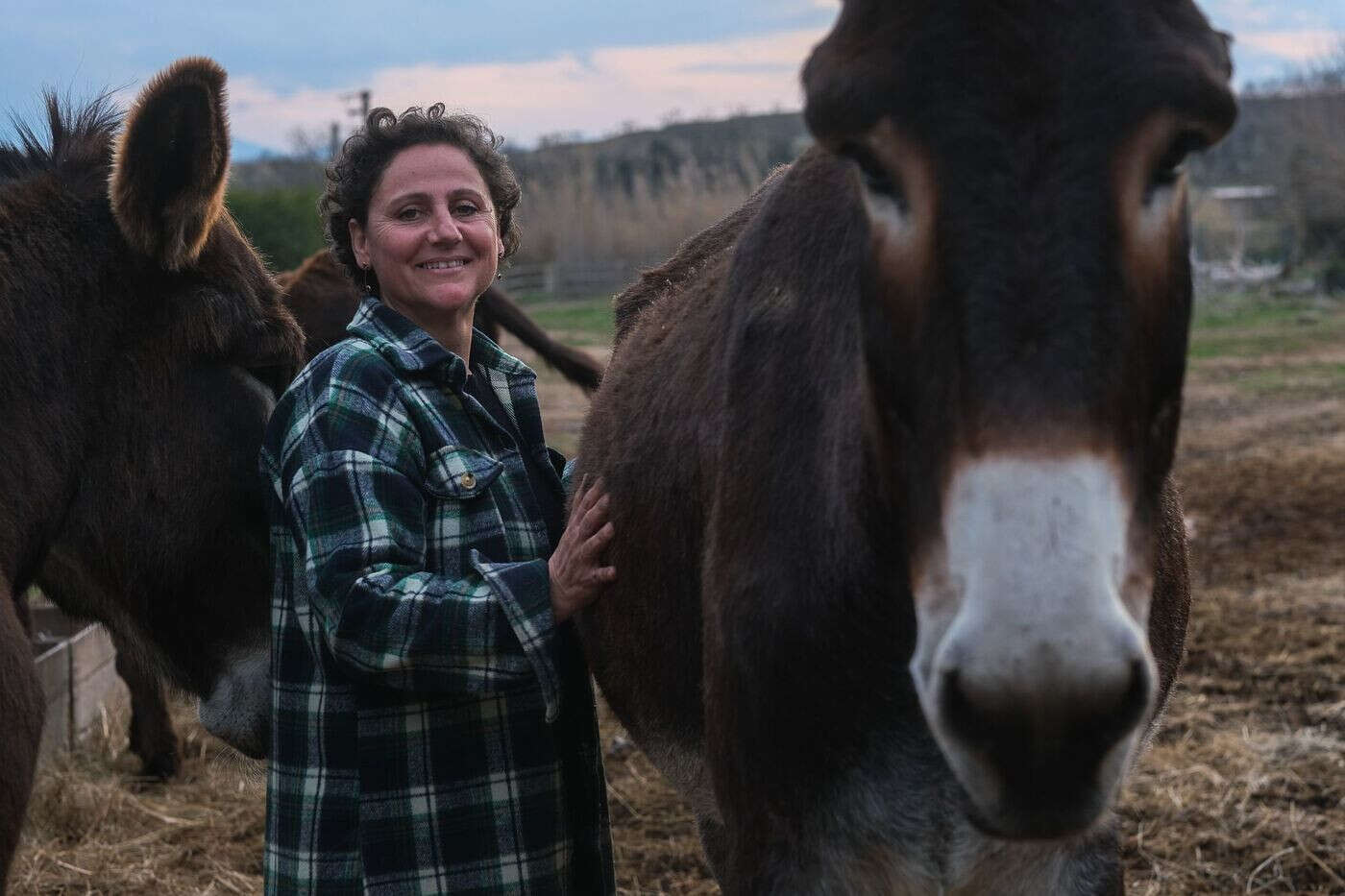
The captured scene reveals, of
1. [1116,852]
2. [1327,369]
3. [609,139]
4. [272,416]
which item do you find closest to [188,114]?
[272,416]

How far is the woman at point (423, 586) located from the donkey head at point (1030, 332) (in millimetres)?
1059

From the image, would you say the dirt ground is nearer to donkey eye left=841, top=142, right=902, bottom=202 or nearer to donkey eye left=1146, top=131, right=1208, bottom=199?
donkey eye left=841, top=142, right=902, bottom=202

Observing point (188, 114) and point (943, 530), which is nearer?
point (943, 530)

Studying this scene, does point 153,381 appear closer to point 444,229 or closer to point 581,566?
point 444,229

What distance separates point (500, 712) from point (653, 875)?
1522 millimetres

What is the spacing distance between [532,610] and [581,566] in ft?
0.39

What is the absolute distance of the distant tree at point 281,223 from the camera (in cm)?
1340

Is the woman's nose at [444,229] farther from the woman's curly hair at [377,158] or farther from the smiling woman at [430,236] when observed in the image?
the woman's curly hair at [377,158]

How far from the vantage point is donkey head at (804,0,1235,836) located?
1.29 meters

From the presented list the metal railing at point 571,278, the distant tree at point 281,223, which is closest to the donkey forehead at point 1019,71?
the distant tree at point 281,223

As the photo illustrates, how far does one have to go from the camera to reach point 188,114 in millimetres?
2469

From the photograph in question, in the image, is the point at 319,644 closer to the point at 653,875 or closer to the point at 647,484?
the point at 647,484

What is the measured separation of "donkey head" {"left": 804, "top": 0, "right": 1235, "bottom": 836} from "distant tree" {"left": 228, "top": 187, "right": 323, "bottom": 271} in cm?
1235

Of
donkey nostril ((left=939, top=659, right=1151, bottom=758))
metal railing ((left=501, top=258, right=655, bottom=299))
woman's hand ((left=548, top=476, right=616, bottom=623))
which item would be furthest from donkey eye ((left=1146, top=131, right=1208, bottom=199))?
metal railing ((left=501, top=258, right=655, bottom=299))
